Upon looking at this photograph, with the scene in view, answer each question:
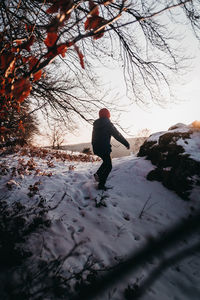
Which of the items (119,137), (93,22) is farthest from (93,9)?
(119,137)

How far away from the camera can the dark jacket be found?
3.31 m

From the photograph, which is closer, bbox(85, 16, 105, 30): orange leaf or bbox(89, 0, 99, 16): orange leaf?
bbox(89, 0, 99, 16): orange leaf

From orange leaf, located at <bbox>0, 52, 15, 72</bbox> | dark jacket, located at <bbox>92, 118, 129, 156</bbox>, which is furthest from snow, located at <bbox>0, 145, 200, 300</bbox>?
orange leaf, located at <bbox>0, 52, 15, 72</bbox>

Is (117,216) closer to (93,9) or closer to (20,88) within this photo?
(20,88)

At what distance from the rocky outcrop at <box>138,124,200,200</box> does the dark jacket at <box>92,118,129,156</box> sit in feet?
5.14

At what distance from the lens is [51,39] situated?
1022 mm

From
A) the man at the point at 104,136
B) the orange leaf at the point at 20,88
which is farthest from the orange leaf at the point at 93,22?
the man at the point at 104,136

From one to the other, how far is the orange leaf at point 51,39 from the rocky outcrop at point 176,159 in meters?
3.62

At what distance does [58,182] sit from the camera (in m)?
4.05

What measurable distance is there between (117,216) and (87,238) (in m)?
0.75

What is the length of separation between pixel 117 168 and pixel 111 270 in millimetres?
3146

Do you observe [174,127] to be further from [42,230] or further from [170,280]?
[42,230]

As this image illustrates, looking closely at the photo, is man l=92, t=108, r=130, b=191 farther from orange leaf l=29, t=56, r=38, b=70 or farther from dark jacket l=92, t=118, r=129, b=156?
orange leaf l=29, t=56, r=38, b=70

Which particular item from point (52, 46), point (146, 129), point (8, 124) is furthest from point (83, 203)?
point (146, 129)
